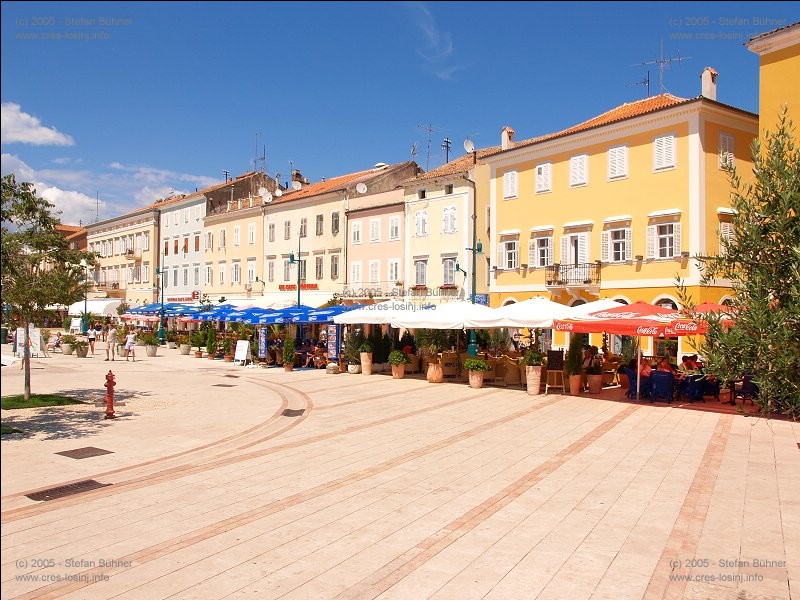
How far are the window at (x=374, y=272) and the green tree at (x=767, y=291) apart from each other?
33367 mm

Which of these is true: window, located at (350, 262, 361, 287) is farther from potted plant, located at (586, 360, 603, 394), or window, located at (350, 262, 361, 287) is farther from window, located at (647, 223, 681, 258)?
potted plant, located at (586, 360, 603, 394)

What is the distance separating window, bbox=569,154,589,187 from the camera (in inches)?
1132

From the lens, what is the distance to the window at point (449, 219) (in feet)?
119

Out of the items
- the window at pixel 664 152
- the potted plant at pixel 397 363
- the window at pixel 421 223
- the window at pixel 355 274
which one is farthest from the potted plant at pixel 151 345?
the window at pixel 664 152

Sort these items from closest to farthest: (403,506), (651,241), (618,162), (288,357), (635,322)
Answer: (403,506) < (635,322) < (288,357) < (651,241) < (618,162)

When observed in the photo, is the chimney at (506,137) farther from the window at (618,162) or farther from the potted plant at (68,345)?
the potted plant at (68,345)

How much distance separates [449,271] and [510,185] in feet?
20.9

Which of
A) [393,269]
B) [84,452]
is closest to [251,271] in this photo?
[393,269]

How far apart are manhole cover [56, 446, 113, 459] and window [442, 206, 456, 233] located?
27877mm

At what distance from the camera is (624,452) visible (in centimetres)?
1027

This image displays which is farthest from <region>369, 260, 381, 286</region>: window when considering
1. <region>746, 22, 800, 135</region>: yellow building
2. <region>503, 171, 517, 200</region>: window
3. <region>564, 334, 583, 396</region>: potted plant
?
<region>746, 22, 800, 135</region>: yellow building

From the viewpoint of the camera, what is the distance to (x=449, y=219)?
36500 millimetres

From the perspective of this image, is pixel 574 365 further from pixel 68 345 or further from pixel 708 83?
pixel 68 345

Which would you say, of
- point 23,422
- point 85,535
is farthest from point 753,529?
point 23,422
